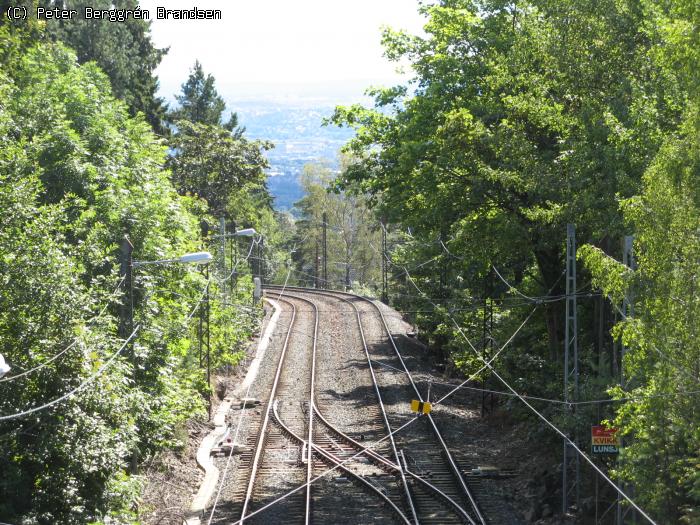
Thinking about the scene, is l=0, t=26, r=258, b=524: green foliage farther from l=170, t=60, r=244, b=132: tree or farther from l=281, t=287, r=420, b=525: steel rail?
l=170, t=60, r=244, b=132: tree

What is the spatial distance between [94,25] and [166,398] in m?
45.5

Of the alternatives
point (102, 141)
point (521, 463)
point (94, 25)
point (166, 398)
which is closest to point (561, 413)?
point (521, 463)

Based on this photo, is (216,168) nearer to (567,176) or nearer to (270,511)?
(567,176)

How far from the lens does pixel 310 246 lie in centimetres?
9762

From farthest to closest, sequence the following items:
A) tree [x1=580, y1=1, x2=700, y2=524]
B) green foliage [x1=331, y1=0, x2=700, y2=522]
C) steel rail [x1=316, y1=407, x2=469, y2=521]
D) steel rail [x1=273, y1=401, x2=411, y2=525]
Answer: steel rail [x1=316, y1=407, x2=469, y2=521], steel rail [x1=273, y1=401, x2=411, y2=525], green foliage [x1=331, y1=0, x2=700, y2=522], tree [x1=580, y1=1, x2=700, y2=524]

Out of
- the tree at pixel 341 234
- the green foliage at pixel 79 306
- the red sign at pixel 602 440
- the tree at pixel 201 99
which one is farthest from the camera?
the tree at pixel 341 234

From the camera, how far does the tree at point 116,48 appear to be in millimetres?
59156

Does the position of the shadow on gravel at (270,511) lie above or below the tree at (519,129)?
below

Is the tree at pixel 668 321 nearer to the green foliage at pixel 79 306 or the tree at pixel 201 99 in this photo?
the green foliage at pixel 79 306

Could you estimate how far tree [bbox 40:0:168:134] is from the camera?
194ft

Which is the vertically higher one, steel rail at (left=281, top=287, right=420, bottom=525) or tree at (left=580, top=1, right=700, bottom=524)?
tree at (left=580, top=1, right=700, bottom=524)

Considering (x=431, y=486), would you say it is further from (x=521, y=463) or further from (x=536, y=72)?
(x=536, y=72)

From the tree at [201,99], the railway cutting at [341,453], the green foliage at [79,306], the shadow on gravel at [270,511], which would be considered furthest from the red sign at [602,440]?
the tree at [201,99]

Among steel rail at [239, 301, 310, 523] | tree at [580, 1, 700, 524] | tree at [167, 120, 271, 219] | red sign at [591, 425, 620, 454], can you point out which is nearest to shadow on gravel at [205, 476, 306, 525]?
steel rail at [239, 301, 310, 523]
